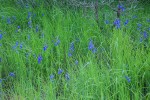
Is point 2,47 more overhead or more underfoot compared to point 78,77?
more overhead

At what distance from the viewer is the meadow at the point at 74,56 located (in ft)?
8.61

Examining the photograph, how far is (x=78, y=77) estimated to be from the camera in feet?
9.07

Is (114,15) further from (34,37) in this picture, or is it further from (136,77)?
(136,77)

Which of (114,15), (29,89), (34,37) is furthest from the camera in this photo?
(114,15)

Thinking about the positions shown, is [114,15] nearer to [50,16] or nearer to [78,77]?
[50,16]

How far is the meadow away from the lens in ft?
8.61

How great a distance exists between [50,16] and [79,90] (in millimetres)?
2073

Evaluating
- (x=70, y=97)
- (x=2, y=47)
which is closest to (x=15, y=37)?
(x=2, y=47)

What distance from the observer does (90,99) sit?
2.54 meters

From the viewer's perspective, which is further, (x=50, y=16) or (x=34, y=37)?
(x=50, y=16)

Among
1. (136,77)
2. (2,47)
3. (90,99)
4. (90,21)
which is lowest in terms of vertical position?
(90,99)

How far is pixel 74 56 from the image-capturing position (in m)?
3.36

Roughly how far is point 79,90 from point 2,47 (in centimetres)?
146

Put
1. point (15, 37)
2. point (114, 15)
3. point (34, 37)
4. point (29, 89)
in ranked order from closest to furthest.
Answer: point (29, 89) → point (34, 37) → point (15, 37) → point (114, 15)
